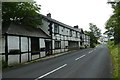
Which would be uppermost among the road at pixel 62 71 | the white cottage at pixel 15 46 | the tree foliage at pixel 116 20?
the tree foliage at pixel 116 20

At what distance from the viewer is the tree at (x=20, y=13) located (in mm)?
25953

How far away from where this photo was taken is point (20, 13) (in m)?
27.9

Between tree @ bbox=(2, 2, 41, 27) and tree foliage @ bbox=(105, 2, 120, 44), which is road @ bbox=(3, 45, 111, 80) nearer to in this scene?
tree foliage @ bbox=(105, 2, 120, 44)

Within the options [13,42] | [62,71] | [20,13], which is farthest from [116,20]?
[20,13]

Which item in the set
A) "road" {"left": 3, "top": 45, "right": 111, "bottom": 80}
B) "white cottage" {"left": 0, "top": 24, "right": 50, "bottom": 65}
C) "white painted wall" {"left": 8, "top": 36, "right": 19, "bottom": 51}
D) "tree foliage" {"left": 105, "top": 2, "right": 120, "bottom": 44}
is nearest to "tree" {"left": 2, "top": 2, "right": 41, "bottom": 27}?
"white cottage" {"left": 0, "top": 24, "right": 50, "bottom": 65}

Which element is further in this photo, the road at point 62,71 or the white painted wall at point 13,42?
the white painted wall at point 13,42

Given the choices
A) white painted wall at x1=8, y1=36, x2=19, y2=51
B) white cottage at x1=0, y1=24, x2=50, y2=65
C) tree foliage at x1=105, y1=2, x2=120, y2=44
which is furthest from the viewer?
white painted wall at x1=8, y1=36, x2=19, y2=51

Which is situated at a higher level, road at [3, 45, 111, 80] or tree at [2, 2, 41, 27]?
tree at [2, 2, 41, 27]

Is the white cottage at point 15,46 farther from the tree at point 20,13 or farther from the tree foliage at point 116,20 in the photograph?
the tree foliage at point 116,20

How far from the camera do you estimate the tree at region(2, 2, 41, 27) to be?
26.0m

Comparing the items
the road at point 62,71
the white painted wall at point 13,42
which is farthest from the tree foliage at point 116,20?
the white painted wall at point 13,42

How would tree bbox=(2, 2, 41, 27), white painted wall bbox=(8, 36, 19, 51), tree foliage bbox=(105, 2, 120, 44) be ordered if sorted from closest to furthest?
tree foliage bbox=(105, 2, 120, 44) → white painted wall bbox=(8, 36, 19, 51) → tree bbox=(2, 2, 41, 27)

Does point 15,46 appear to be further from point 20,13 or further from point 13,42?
point 20,13

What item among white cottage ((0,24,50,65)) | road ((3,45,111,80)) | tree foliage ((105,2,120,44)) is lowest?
road ((3,45,111,80))
